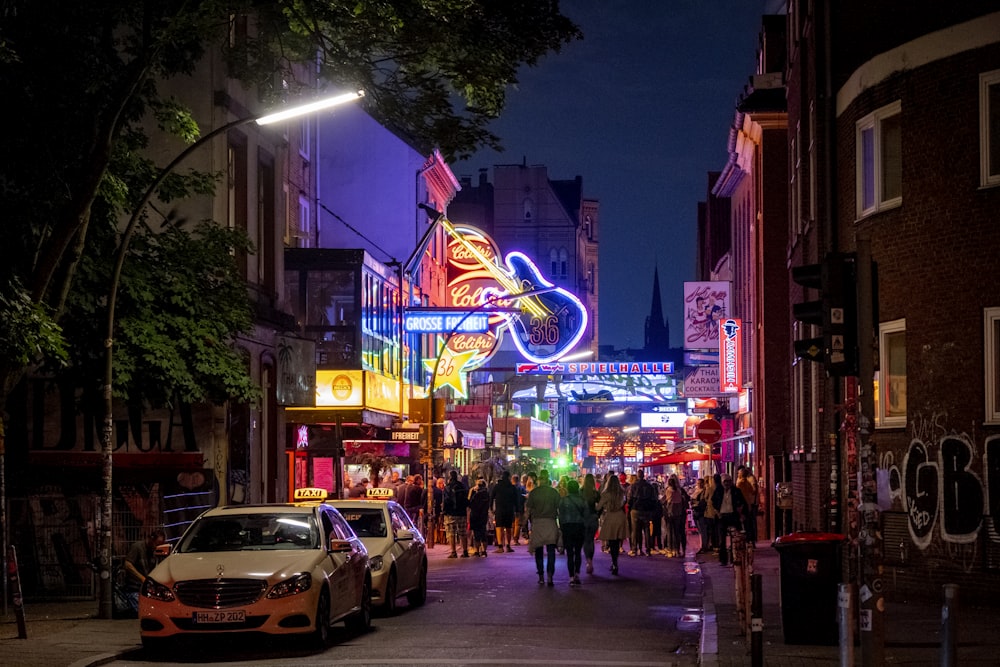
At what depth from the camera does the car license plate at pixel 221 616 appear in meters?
14.1

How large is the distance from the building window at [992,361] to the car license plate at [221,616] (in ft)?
31.9

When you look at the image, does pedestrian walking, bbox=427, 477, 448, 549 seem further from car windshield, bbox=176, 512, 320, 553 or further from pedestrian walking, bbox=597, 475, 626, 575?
car windshield, bbox=176, 512, 320, 553

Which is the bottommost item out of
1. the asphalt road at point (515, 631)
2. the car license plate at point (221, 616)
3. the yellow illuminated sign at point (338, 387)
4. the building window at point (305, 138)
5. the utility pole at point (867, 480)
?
the asphalt road at point (515, 631)

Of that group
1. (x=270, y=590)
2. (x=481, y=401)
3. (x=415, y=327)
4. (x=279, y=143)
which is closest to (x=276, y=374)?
(x=279, y=143)

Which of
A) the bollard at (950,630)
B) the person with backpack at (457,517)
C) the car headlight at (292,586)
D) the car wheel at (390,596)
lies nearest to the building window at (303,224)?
the person with backpack at (457,517)

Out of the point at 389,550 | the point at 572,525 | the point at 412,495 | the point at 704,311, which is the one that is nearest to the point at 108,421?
the point at 389,550

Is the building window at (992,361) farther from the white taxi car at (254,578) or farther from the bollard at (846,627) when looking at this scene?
the bollard at (846,627)

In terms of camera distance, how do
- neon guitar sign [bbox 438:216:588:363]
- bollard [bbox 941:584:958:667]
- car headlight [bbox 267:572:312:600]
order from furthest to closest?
neon guitar sign [bbox 438:216:588:363], car headlight [bbox 267:572:312:600], bollard [bbox 941:584:958:667]

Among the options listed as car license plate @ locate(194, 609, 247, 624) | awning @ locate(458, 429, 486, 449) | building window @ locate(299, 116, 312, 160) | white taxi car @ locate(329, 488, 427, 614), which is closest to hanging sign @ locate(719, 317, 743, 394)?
awning @ locate(458, 429, 486, 449)

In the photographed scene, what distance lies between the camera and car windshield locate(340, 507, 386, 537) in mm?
19438

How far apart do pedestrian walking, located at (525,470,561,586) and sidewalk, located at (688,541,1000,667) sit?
11.3 feet

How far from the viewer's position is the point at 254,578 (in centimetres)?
1430

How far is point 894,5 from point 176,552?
14140mm

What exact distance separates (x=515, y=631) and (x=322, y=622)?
2.70m
